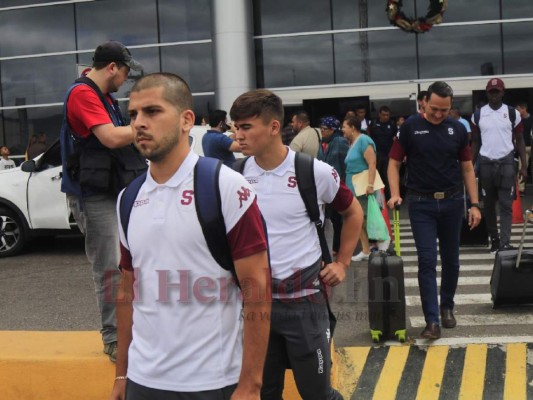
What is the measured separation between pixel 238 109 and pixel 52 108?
1644 centimetres

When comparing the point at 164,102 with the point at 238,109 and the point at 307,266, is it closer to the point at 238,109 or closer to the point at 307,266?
the point at 238,109

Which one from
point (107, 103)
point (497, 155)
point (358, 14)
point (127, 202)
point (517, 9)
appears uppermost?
point (358, 14)

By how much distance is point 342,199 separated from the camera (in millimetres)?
3785

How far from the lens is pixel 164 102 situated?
2.49 metres

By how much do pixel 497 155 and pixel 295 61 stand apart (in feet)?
31.2

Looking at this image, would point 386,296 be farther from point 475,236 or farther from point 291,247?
point 475,236

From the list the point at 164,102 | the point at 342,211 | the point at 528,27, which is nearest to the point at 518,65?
the point at 528,27

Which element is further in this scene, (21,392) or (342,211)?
(21,392)

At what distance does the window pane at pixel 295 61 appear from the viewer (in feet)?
58.6

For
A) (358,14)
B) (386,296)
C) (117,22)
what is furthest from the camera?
(117,22)

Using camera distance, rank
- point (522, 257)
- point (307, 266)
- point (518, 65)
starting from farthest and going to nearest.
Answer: point (518, 65) < point (522, 257) < point (307, 266)

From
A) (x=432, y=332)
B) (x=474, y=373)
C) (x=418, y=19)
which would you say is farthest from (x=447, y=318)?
(x=418, y=19)

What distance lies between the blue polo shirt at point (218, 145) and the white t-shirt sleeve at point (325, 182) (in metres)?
4.49

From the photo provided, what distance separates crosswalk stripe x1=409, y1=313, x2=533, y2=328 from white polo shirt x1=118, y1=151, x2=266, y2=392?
4.01 metres
